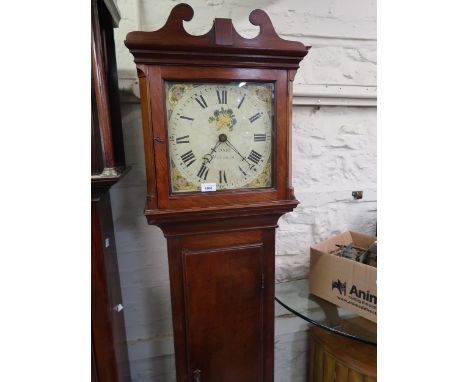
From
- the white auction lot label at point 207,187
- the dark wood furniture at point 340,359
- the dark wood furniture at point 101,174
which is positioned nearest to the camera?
the dark wood furniture at point 101,174

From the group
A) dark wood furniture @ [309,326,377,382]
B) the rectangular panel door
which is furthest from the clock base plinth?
dark wood furniture @ [309,326,377,382]

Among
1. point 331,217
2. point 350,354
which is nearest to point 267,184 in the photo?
point 331,217

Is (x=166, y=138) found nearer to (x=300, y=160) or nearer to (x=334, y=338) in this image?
(x=300, y=160)

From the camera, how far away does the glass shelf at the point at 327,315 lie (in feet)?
3.05

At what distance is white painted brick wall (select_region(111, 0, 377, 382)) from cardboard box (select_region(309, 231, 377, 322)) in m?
0.19

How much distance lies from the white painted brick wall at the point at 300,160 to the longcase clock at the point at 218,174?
341mm

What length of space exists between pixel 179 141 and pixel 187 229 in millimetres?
227

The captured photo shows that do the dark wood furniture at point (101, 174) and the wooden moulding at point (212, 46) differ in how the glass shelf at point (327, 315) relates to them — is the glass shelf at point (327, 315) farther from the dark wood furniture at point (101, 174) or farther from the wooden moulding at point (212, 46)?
the wooden moulding at point (212, 46)

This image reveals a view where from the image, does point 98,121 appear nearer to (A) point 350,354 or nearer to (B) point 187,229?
(B) point 187,229

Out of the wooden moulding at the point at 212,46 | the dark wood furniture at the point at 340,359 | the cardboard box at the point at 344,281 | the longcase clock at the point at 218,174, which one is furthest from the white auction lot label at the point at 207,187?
the dark wood furniture at the point at 340,359

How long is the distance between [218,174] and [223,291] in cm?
33

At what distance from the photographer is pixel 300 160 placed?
1.17m

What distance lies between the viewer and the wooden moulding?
2.12 ft

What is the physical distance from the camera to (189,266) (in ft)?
2.59
